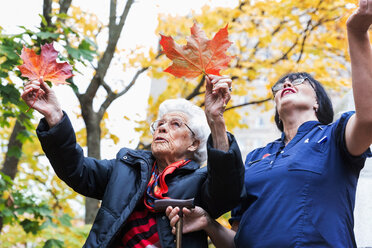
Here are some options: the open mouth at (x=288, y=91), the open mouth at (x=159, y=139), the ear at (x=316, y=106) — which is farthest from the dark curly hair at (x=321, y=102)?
the open mouth at (x=159, y=139)

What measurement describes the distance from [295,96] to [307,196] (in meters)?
0.69

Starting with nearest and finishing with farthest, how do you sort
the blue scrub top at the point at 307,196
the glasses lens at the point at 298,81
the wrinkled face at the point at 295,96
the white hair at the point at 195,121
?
the blue scrub top at the point at 307,196, the wrinkled face at the point at 295,96, the glasses lens at the point at 298,81, the white hair at the point at 195,121

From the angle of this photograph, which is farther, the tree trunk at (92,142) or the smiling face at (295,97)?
the tree trunk at (92,142)

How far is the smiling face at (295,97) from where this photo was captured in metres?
2.30

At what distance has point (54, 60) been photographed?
7.34ft

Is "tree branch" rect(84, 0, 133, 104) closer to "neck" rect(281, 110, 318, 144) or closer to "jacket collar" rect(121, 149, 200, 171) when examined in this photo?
"jacket collar" rect(121, 149, 200, 171)

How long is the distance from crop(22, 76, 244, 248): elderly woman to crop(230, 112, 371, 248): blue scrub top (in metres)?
0.15

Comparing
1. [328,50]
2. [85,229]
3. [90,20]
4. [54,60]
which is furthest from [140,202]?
[328,50]

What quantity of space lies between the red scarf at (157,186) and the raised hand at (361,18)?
1.10m

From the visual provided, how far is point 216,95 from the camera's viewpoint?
202cm

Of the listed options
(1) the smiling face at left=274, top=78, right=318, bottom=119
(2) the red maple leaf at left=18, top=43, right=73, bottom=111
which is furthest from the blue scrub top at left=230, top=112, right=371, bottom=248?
(2) the red maple leaf at left=18, top=43, right=73, bottom=111

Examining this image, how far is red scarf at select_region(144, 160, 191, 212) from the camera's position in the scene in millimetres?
2111

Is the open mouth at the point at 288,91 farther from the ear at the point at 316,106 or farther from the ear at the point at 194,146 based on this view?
the ear at the point at 194,146

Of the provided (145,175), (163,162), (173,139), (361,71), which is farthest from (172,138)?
(361,71)
